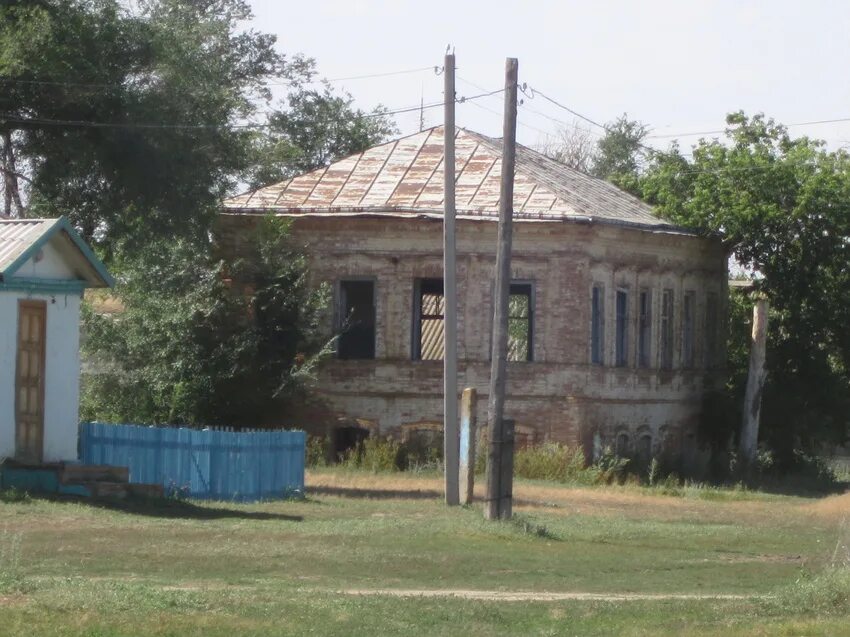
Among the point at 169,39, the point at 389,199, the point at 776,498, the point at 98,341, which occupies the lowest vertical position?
the point at 776,498

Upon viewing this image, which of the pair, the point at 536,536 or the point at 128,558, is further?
the point at 536,536

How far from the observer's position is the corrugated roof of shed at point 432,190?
1416 inches

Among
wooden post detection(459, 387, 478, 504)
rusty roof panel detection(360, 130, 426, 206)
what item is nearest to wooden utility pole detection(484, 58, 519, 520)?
wooden post detection(459, 387, 478, 504)

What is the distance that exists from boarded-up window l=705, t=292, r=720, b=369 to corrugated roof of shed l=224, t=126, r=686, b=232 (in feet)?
10.5

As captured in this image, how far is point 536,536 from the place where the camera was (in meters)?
21.9

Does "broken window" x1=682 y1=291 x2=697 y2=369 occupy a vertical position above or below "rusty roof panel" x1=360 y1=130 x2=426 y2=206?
below

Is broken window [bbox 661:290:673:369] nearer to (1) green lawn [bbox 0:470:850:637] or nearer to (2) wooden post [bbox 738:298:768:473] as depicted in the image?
(2) wooden post [bbox 738:298:768:473]

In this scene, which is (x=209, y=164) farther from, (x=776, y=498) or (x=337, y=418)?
(x=776, y=498)

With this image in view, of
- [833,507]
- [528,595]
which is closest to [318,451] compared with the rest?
[833,507]

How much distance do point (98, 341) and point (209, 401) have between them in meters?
2.95

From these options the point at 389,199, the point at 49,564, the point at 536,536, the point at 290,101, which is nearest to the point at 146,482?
the point at 536,536

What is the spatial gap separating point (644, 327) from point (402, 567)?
2215 cm

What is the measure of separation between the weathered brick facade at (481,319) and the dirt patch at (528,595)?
760 inches

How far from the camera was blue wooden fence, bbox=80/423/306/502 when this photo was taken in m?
25.6
